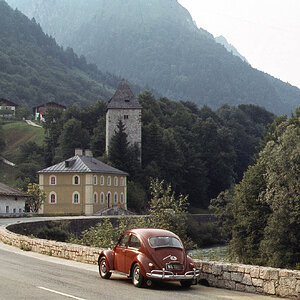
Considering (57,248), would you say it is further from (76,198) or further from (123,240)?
(76,198)

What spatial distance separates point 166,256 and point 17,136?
139990 millimetres

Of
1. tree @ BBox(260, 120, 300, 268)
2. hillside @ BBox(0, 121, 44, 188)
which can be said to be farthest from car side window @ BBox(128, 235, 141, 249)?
hillside @ BBox(0, 121, 44, 188)

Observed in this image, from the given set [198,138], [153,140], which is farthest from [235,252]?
[198,138]

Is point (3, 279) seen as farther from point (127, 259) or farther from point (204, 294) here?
point (204, 294)

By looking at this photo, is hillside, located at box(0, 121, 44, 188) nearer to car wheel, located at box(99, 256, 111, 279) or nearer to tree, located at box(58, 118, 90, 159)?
tree, located at box(58, 118, 90, 159)

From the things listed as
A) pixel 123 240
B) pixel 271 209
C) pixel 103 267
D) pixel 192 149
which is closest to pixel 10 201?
pixel 271 209

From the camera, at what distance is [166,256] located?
15.7 metres

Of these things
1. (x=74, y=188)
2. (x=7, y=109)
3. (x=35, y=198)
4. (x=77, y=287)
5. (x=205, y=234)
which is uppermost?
(x=7, y=109)

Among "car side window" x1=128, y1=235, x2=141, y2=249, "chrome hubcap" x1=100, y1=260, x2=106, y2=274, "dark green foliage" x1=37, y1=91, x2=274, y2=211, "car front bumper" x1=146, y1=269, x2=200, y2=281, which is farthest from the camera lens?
"dark green foliage" x1=37, y1=91, x2=274, y2=211

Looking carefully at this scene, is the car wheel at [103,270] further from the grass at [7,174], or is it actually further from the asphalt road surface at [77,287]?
the grass at [7,174]

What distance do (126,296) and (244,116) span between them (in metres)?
153

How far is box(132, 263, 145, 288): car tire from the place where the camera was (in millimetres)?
15653

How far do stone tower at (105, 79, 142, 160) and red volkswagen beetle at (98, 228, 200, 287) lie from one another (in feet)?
336

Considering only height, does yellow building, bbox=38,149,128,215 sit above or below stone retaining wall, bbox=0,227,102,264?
above
